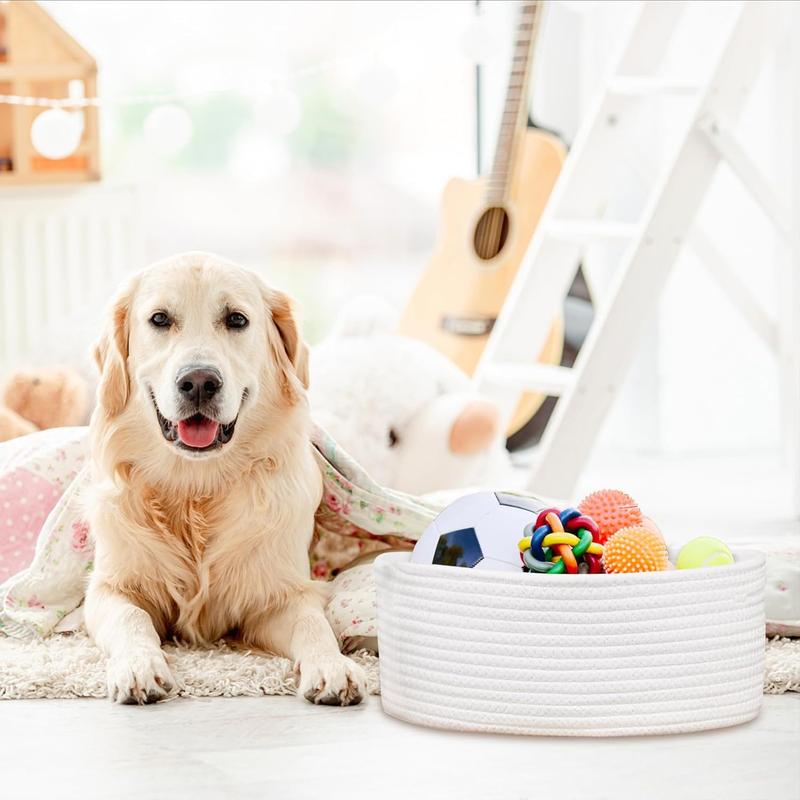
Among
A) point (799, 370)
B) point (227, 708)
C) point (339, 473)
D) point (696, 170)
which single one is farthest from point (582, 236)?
point (227, 708)

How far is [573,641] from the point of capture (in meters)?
1.58

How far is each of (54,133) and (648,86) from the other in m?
1.41

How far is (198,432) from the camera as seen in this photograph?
6.26 ft

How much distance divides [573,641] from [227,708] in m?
0.47

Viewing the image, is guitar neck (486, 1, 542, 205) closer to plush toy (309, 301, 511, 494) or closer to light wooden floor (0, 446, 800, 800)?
plush toy (309, 301, 511, 494)

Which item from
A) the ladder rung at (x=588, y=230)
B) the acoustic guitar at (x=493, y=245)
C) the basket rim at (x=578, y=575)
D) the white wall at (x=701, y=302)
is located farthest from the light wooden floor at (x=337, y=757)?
the white wall at (x=701, y=302)

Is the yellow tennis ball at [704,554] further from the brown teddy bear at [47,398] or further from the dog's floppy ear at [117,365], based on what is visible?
the brown teddy bear at [47,398]

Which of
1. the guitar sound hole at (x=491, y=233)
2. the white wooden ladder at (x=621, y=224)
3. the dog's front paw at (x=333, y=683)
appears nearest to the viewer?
the dog's front paw at (x=333, y=683)

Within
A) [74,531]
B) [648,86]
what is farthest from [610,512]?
[648,86]

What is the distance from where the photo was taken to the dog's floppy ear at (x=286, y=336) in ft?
6.67

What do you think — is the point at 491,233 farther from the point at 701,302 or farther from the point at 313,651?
the point at 313,651

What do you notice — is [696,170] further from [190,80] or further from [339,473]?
[190,80]

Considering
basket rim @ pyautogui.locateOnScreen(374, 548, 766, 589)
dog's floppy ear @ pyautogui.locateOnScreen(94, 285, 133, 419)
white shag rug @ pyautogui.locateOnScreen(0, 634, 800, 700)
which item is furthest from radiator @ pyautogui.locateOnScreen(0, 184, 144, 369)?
basket rim @ pyautogui.locateOnScreen(374, 548, 766, 589)

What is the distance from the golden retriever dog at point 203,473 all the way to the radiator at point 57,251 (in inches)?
70.3
